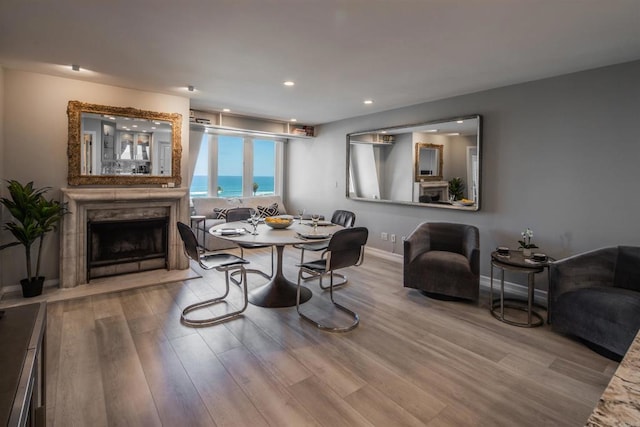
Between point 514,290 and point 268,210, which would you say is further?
point 268,210

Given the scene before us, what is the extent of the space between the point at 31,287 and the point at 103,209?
3.56ft

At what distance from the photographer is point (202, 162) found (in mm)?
6316

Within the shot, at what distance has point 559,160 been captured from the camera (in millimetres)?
3352

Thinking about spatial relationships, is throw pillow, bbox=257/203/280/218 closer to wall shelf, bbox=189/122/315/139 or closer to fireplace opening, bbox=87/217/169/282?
wall shelf, bbox=189/122/315/139

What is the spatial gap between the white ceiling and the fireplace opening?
177cm

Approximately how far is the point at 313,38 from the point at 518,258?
275 centimetres

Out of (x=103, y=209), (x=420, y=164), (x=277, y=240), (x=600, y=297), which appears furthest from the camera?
(x=420, y=164)

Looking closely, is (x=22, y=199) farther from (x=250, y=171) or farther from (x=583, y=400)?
(x=583, y=400)

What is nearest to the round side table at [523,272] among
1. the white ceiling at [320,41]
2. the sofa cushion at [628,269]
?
the sofa cushion at [628,269]

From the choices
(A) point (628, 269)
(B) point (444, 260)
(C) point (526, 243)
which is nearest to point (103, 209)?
(B) point (444, 260)

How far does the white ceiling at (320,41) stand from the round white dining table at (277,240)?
65.2 inches

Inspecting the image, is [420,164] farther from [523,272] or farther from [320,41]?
[320,41]

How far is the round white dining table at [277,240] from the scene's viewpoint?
2.95 metres

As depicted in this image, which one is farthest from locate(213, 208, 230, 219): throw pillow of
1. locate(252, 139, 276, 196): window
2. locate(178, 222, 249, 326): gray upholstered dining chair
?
locate(178, 222, 249, 326): gray upholstered dining chair
